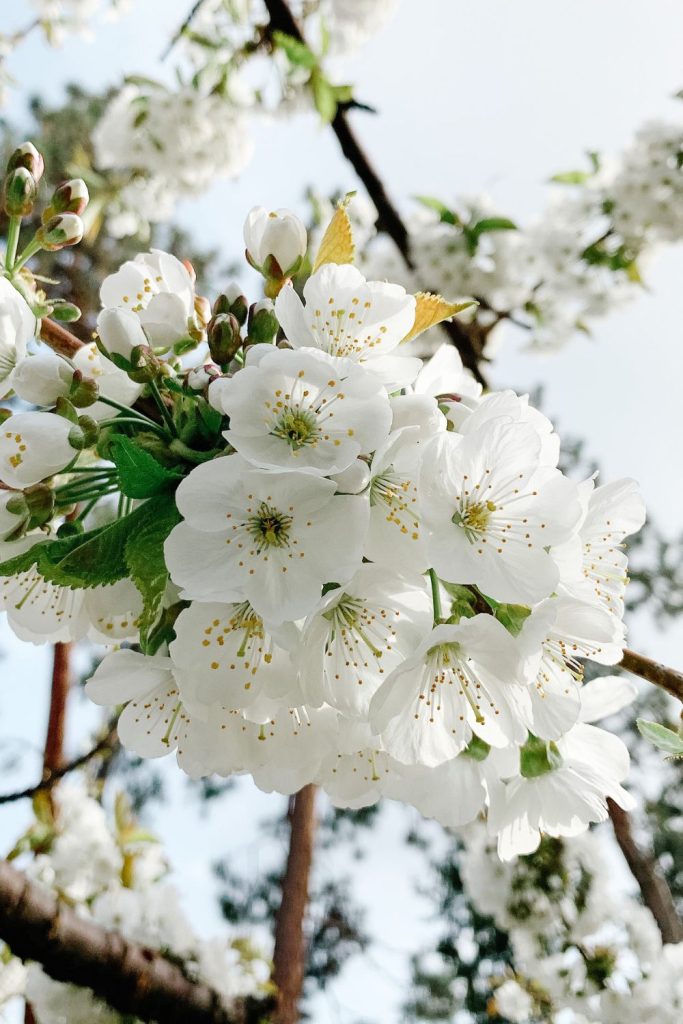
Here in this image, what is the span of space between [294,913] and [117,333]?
2.65m

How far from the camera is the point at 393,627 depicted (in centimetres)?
70

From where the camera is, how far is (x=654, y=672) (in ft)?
2.66

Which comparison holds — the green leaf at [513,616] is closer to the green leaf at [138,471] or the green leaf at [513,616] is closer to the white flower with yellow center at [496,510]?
the white flower with yellow center at [496,510]

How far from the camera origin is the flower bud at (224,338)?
74cm

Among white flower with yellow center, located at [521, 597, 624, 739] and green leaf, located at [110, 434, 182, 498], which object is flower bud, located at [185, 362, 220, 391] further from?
white flower with yellow center, located at [521, 597, 624, 739]

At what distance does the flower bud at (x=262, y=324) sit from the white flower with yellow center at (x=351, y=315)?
4cm

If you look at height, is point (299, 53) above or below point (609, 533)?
above

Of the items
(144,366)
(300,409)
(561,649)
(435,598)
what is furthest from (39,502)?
(561,649)

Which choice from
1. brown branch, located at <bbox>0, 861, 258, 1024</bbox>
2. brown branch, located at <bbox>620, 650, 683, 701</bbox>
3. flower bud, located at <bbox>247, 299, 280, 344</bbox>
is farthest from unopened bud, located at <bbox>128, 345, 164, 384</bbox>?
brown branch, located at <bbox>0, 861, 258, 1024</bbox>

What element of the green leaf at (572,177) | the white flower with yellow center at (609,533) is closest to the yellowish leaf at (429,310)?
the white flower with yellow center at (609,533)

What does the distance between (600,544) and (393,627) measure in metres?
0.25

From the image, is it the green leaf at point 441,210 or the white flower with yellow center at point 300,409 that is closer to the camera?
the white flower with yellow center at point 300,409

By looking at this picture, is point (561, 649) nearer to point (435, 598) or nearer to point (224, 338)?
point (435, 598)

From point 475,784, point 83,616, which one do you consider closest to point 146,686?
point 83,616
